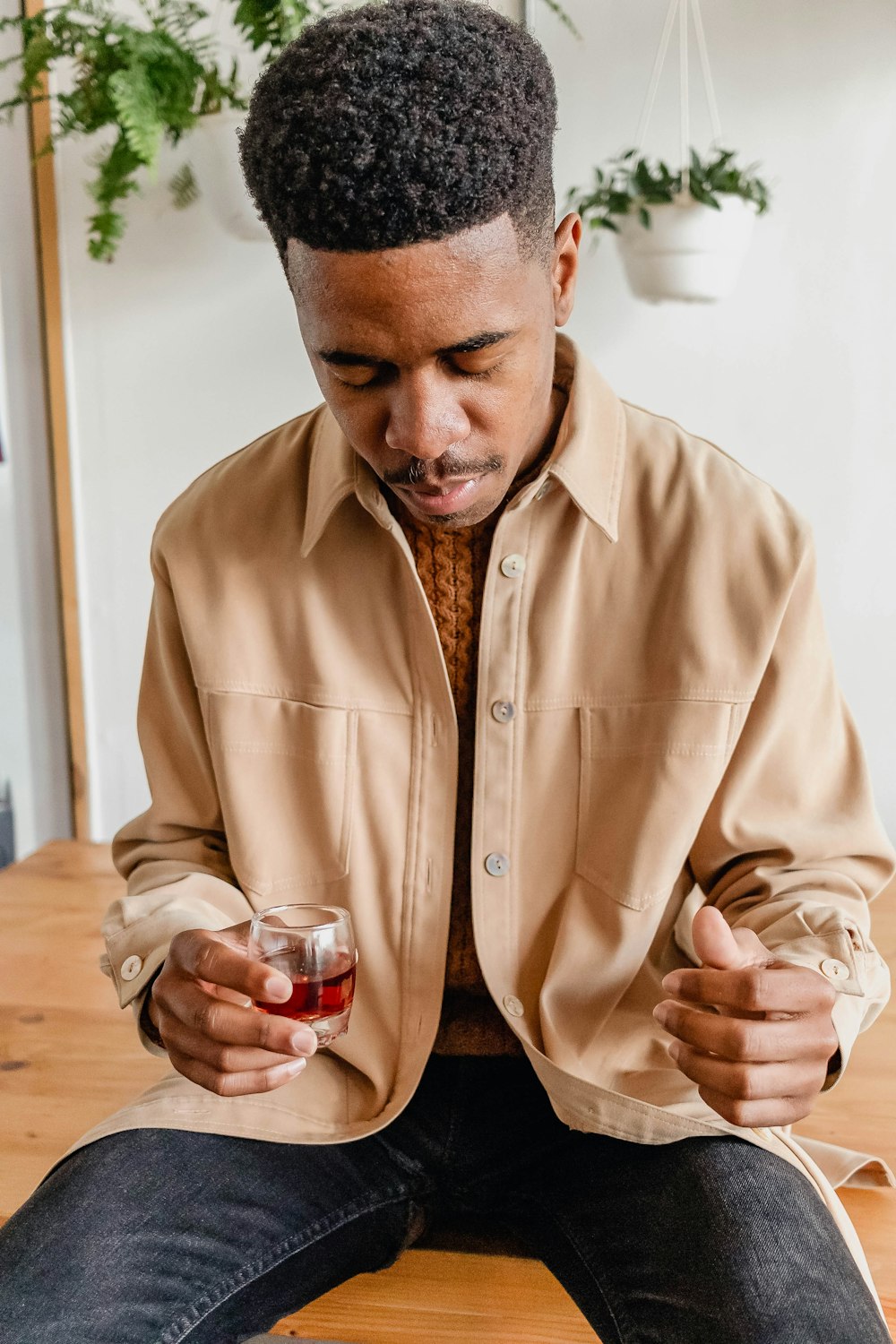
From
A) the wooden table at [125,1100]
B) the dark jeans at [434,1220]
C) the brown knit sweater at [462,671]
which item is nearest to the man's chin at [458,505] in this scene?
the brown knit sweater at [462,671]

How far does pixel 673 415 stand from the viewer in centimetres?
257

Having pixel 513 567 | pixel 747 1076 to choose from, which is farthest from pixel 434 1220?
pixel 513 567

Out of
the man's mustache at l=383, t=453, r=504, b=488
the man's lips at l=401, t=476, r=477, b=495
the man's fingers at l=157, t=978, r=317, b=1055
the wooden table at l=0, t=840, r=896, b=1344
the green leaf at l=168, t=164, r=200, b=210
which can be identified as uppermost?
the green leaf at l=168, t=164, r=200, b=210

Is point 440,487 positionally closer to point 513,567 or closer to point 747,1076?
point 513,567

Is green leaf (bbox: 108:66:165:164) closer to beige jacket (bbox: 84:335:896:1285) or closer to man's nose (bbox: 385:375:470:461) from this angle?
beige jacket (bbox: 84:335:896:1285)

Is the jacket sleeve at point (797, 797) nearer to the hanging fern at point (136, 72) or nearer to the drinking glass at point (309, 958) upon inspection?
the drinking glass at point (309, 958)

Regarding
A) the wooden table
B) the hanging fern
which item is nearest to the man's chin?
the wooden table

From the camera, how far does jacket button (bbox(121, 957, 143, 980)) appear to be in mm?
1233

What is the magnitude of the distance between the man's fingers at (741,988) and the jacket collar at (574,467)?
1.65ft

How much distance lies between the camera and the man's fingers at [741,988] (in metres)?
1.01

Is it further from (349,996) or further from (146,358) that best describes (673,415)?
(349,996)

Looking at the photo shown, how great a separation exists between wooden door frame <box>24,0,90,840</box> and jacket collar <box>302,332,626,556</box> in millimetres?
1580

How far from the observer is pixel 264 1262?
1.16 m

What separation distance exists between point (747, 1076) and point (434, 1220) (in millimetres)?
532
